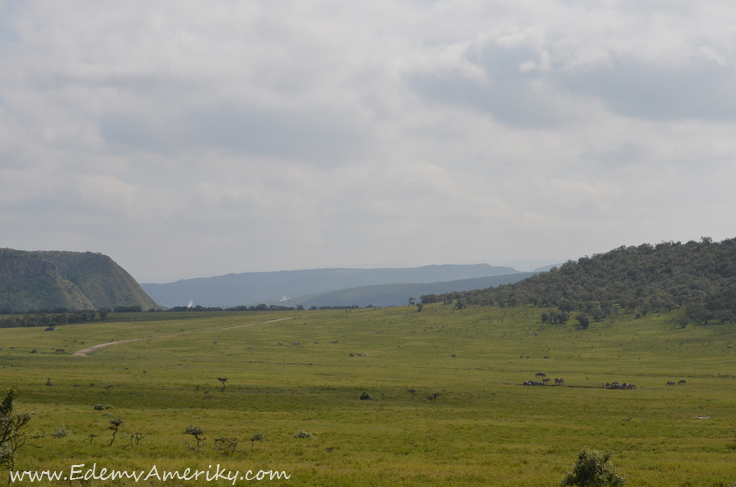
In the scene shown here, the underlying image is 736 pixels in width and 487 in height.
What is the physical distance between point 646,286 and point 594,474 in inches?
6334

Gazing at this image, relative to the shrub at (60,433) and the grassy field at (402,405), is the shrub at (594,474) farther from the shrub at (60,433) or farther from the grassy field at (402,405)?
the shrub at (60,433)

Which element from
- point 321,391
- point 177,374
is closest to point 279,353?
point 177,374

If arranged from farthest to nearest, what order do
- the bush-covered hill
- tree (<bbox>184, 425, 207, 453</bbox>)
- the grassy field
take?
the bush-covered hill
tree (<bbox>184, 425, 207, 453</bbox>)
the grassy field

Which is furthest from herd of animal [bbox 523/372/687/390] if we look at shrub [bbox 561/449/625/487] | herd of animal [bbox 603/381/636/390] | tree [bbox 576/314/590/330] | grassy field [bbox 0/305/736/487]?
tree [bbox 576/314/590/330]

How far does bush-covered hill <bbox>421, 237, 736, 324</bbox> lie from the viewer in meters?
134

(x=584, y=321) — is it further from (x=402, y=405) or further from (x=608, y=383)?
Answer: (x=402, y=405)

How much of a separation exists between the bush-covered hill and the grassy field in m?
19.8

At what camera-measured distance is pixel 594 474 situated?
19844 millimetres

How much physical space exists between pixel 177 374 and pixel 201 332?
82413 mm

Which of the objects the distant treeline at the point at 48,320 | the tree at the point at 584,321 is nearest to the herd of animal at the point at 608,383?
the tree at the point at 584,321

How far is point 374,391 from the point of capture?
5725 centimetres

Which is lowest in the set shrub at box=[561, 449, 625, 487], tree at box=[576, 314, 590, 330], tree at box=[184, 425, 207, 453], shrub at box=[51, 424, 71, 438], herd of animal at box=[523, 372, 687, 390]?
herd of animal at box=[523, 372, 687, 390]

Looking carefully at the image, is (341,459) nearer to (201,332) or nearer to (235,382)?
(235,382)

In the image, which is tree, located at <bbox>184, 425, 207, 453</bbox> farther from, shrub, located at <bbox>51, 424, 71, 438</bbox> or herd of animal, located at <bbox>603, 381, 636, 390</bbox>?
herd of animal, located at <bbox>603, 381, 636, 390</bbox>
